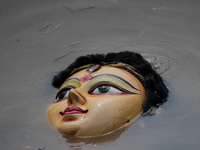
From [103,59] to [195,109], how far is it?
1.29m

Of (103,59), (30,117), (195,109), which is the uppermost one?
(103,59)

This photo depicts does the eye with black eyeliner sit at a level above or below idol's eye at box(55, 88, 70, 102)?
above

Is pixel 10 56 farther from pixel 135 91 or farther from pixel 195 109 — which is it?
pixel 195 109

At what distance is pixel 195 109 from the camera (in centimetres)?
500

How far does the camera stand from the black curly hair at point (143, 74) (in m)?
4.77

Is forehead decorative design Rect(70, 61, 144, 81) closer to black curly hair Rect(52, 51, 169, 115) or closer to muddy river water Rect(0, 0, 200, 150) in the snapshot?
black curly hair Rect(52, 51, 169, 115)

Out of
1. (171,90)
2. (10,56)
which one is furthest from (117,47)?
(10,56)

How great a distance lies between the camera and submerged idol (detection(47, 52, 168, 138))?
441cm

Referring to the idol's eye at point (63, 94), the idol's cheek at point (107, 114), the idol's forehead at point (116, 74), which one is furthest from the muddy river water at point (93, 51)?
the idol's forehead at point (116, 74)

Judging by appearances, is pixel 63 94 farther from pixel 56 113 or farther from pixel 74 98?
pixel 74 98

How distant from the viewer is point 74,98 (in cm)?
442

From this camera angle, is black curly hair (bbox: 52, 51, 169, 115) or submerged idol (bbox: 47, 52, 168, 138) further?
black curly hair (bbox: 52, 51, 169, 115)

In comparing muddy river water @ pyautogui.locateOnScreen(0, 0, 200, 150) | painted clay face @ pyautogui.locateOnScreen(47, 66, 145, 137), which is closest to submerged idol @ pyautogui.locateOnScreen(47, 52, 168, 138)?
painted clay face @ pyautogui.locateOnScreen(47, 66, 145, 137)

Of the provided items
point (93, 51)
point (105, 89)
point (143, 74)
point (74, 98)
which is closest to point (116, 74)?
point (105, 89)
